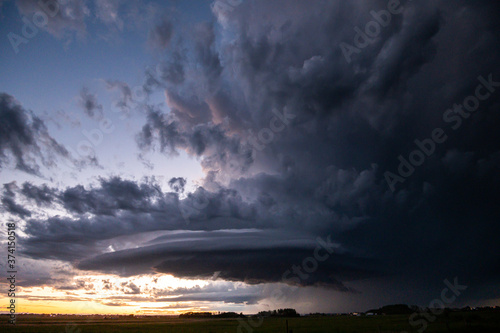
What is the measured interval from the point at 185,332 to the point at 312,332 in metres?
29.3

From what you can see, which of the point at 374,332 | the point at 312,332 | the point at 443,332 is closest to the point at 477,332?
the point at 443,332

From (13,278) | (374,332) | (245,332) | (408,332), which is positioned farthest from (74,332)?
(408,332)

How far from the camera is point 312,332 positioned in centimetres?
7181

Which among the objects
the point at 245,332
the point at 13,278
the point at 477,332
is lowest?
the point at 245,332

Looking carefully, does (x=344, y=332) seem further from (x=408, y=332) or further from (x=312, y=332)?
(x=408, y=332)

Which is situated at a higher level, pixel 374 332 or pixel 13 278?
pixel 13 278

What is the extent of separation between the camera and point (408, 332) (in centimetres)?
5716

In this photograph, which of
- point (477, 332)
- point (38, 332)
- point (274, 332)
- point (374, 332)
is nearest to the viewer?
point (477, 332)

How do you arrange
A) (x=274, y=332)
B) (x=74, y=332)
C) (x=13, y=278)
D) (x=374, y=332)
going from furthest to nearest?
(x=74, y=332)
(x=274, y=332)
(x=374, y=332)
(x=13, y=278)

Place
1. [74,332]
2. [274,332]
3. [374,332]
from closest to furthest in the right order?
[374,332] < [274,332] < [74,332]

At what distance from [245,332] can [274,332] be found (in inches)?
622

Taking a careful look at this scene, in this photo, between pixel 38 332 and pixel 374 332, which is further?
pixel 38 332

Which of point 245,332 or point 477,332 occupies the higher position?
point 477,332

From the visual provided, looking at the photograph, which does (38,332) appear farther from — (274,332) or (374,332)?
(374,332)
